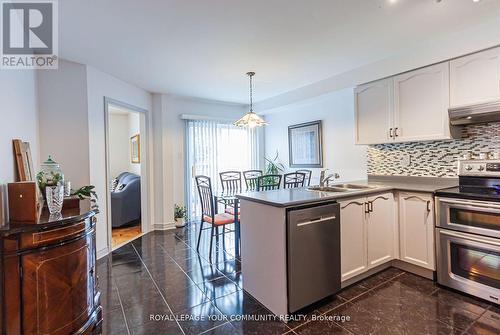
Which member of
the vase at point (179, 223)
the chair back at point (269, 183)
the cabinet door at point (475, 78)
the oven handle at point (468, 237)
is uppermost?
the cabinet door at point (475, 78)

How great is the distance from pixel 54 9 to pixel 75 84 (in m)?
1.17

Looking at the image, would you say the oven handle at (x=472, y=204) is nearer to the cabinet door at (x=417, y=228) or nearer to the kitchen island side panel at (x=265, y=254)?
the cabinet door at (x=417, y=228)

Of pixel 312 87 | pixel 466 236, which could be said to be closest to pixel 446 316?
pixel 466 236

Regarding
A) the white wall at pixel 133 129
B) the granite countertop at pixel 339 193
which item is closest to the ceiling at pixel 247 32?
the granite countertop at pixel 339 193

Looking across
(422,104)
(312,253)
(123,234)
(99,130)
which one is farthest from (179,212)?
(422,104)

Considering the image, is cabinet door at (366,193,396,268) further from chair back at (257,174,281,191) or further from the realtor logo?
the realtor logo

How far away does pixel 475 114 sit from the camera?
7.19ft

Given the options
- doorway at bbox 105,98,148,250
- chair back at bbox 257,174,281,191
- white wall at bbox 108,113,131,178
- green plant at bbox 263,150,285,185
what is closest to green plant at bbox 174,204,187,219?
doorway at bbox 105,98,148,250

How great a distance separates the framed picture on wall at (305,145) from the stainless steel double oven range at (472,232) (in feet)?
7.31

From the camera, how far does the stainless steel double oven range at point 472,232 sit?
1960mm

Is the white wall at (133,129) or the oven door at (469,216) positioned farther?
the white wall at (133,129)

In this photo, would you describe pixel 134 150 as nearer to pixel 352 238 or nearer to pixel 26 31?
pixel 26 31

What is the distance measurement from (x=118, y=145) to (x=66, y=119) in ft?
11.4

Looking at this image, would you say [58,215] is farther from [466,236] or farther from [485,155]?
[485,155]
